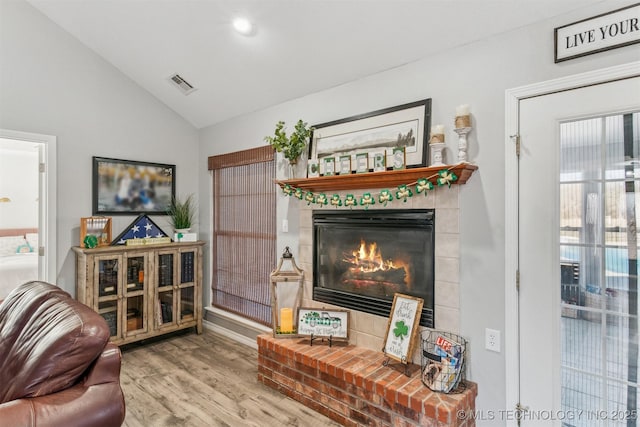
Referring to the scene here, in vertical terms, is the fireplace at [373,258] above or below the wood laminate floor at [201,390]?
above

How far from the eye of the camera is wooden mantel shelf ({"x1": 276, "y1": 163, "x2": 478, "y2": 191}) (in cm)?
215

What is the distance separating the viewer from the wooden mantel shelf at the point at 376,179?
7.04 feet

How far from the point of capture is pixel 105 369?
1.50 metres

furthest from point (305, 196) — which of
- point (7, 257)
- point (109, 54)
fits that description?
point (7, 257)

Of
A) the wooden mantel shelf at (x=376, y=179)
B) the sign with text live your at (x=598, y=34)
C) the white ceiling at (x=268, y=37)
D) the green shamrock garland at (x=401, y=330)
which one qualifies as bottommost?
the green shamrock garland at (x=401, y=330)

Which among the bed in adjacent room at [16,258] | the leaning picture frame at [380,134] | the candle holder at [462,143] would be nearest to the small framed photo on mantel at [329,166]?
the leaning picture frame at [380,134]

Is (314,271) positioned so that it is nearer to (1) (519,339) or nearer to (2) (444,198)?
(2) (444,198)

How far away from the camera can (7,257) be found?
196 inches

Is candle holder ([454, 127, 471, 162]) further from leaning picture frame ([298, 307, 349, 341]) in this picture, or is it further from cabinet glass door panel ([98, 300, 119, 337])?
cabinet glass door panel ([98, 300, 119, 337])

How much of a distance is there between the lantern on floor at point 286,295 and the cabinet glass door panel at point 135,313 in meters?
1.55

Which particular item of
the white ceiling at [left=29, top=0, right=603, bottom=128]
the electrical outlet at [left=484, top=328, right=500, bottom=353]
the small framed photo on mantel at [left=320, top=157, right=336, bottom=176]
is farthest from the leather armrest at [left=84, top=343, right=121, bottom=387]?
the white ceiling at [left=29, top=0, right=603, bottom=128]

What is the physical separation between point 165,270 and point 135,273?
0.97ft

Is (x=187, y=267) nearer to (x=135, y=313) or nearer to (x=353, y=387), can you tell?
(x=135, y=313)

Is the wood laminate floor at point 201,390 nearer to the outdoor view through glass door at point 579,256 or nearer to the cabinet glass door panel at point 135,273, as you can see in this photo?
the cabinet glass door panel at point 135,273
